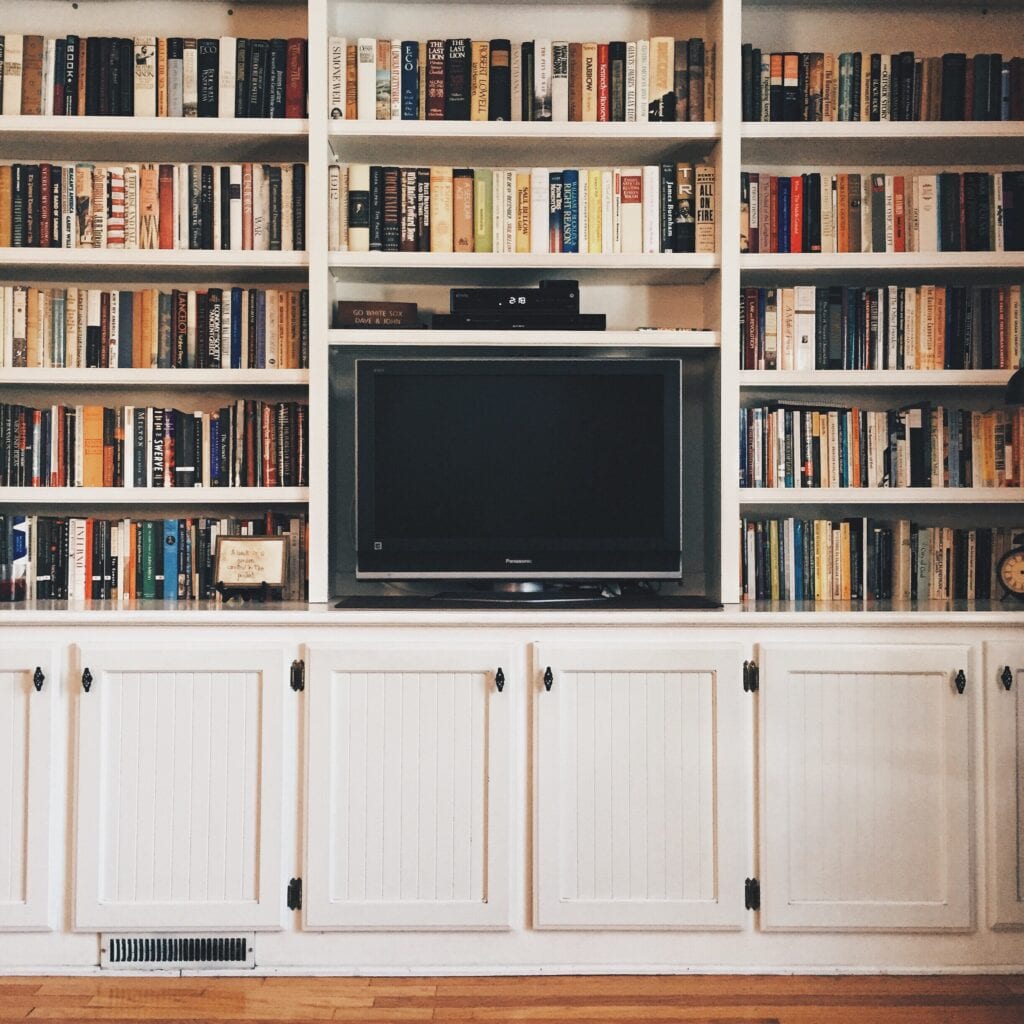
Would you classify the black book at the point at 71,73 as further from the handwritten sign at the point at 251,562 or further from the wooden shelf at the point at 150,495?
the handwritten sign at the point at 251,562

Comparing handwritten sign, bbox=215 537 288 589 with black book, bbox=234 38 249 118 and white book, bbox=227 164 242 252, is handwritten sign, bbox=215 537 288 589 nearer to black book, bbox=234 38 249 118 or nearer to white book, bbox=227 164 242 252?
white book, bbox=227 164 242 252

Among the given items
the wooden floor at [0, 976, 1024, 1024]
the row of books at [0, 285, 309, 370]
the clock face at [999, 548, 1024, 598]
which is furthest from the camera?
the row of books at [0, 285, 309, 370]

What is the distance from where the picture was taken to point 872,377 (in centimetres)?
248

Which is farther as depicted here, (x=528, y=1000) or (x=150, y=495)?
(x=150, y=495)

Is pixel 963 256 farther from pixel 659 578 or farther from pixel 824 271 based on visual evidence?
pixel 659 578

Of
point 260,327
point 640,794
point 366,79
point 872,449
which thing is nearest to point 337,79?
point 366,79

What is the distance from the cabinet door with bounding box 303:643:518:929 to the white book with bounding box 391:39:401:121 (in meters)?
1.34

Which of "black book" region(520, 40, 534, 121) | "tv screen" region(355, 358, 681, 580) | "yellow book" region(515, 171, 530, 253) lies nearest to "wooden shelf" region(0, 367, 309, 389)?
"tv screen" region(355, 358, 681, 580)

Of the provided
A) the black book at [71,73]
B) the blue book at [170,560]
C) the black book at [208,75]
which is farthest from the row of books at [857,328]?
the black book at [71,73]

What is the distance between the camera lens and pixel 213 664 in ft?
7.27

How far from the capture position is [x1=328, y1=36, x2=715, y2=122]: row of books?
2480 mm

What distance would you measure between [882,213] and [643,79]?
27.4 inches

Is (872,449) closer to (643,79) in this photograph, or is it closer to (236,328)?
(643,79)

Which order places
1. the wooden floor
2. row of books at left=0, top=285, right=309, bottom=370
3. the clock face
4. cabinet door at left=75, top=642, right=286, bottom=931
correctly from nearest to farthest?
the wooden floor, cabinet door at left=75, top=642, right=286, bottom=931, the clock face, row of books at left=0, top=285, right=309, bottom=370
